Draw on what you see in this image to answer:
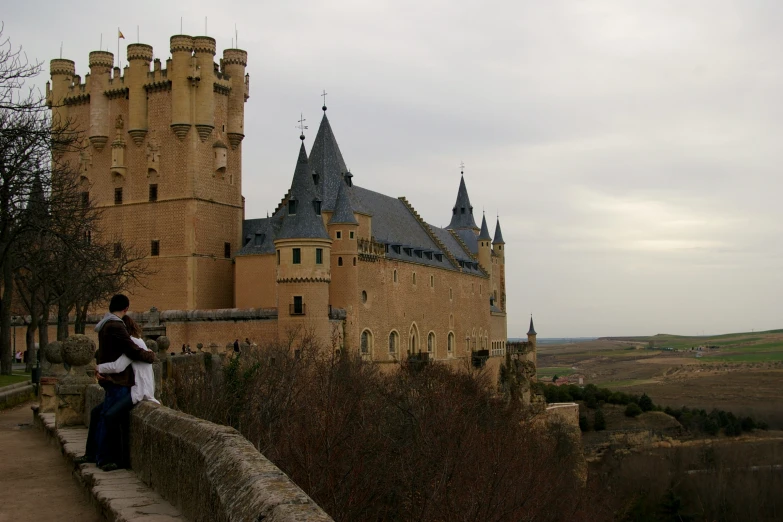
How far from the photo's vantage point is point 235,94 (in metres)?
47.9

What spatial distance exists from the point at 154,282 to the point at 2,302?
790 inches

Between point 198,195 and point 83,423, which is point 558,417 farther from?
point 83,423

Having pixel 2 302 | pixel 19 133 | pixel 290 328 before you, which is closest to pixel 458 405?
pixel 290 328

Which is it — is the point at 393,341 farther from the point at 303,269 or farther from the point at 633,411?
the point at 633,411

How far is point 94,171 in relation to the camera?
48750 millimetres

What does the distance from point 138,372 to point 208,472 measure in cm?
344

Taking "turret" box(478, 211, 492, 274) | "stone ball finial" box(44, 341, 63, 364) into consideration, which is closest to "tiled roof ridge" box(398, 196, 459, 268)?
"turret" box(478, 211, 492, 274)

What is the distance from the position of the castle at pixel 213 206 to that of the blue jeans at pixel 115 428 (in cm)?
3382

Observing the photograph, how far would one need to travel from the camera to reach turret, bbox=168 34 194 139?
149 ft

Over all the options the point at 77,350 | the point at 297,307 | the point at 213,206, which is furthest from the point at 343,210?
the point at 77,350

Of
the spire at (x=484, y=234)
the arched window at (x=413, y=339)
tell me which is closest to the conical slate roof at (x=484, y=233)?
the spire at (x=484, y=234)

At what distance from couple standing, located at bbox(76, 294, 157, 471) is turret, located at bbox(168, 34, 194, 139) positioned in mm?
38348

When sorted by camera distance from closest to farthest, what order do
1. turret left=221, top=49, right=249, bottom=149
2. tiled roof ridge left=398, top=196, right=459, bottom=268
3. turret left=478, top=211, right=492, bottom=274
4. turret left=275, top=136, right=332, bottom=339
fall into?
turret left=275, top=136, right=332, bottom=339
turret left=221, top=49, right=249, bottom=149
tiled roof ridge left=398, top=196, right=459, bottom=268
turret left=478, top=211, right=492, bottom=274

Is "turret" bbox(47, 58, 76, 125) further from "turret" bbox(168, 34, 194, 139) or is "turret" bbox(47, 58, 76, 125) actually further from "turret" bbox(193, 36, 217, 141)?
"turret" bbox(193, 36, 217, 141)
